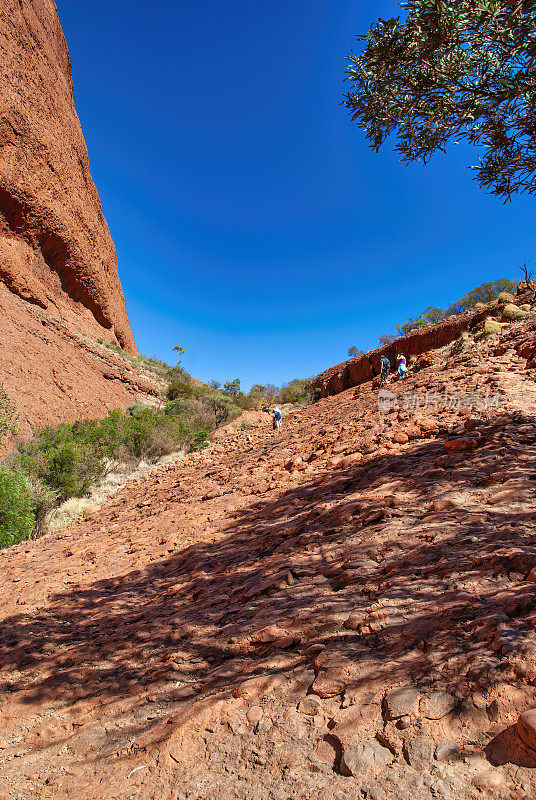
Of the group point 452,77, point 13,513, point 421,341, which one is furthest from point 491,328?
point 13,513

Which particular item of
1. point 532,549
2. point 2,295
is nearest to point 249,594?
point 532,549

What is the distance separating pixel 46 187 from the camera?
2005 centimetres

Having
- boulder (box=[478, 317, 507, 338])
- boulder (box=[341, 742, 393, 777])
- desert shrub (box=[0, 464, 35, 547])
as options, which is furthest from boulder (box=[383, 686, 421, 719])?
boulder (box=[478, 317, 507, 338])

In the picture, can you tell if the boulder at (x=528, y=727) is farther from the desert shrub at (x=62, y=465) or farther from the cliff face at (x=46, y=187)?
the cliff face at (x=46, y=187)

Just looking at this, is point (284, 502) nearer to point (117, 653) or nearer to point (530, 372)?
point (117, 653)

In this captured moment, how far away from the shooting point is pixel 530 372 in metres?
6.38

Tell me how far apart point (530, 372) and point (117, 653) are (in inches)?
285

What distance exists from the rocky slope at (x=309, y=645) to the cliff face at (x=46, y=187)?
60.1ft

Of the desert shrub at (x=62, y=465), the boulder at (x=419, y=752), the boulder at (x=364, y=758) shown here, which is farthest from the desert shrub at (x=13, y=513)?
the boulder at (x=419, y=752)

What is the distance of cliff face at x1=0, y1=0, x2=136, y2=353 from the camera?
17.9 m

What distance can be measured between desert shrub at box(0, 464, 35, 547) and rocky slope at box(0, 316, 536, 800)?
2595 mm

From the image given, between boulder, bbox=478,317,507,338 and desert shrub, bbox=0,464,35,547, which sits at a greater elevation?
boulder, bbox=478,317,507,338

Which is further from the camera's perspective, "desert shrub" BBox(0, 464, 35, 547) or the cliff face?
the cliff face

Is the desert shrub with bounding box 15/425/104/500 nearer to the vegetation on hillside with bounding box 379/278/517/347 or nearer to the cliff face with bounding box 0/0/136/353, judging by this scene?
the cliff face with bounding box 0/0/136/353
